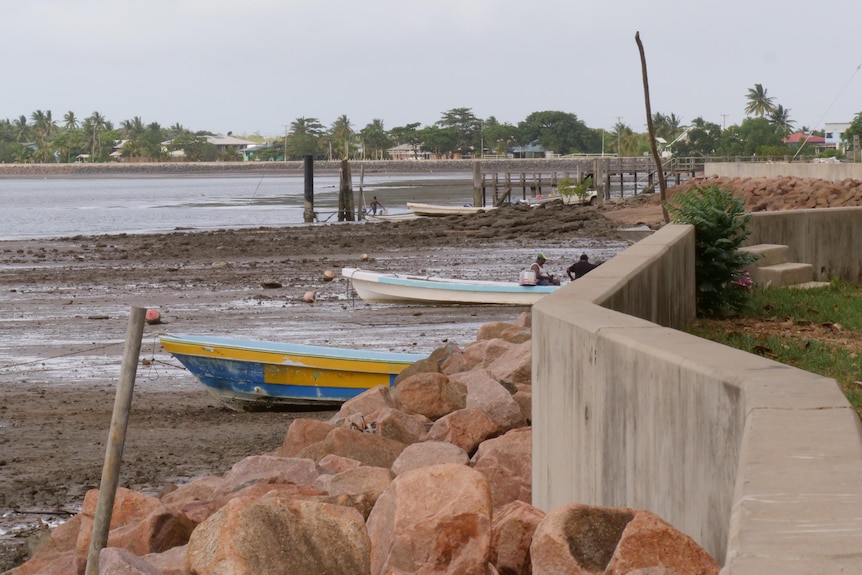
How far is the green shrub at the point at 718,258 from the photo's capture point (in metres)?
11.1

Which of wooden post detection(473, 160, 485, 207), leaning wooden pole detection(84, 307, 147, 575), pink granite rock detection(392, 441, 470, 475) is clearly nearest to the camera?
leaning wooden pole detection(84, 307, 147, 575)

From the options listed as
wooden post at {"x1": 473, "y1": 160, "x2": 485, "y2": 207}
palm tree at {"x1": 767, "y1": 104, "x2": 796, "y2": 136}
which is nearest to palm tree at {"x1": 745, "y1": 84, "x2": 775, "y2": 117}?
palm tree at {"x1": 767, "y1": 104, "x2": 796, "y2": 136}

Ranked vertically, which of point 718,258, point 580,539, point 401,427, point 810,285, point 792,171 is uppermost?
point 792,171

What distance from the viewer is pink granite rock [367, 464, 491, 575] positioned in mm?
5219

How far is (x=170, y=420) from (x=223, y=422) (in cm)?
60

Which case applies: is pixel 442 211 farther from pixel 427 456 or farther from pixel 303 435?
pixel 427 456

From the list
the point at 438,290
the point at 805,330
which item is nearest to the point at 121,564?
the point at 805,330

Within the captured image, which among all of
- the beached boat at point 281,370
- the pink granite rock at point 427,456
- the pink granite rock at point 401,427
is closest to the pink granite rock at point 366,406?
the pink granite rock at point 401,427

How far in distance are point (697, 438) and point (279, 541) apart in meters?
2.24

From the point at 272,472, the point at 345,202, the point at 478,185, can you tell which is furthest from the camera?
the point at 478,185

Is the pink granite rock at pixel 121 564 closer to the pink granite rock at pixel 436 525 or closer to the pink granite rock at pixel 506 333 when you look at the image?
the pink granite rock at pixel 436 525

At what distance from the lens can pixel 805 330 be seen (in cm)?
1011

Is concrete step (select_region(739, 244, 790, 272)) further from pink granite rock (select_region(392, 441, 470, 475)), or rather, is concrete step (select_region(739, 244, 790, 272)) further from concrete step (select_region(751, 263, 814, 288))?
pink granite rock (select_region(392, 441, 470, 475))

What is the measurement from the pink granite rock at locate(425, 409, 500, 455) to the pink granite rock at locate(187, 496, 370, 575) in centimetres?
328
